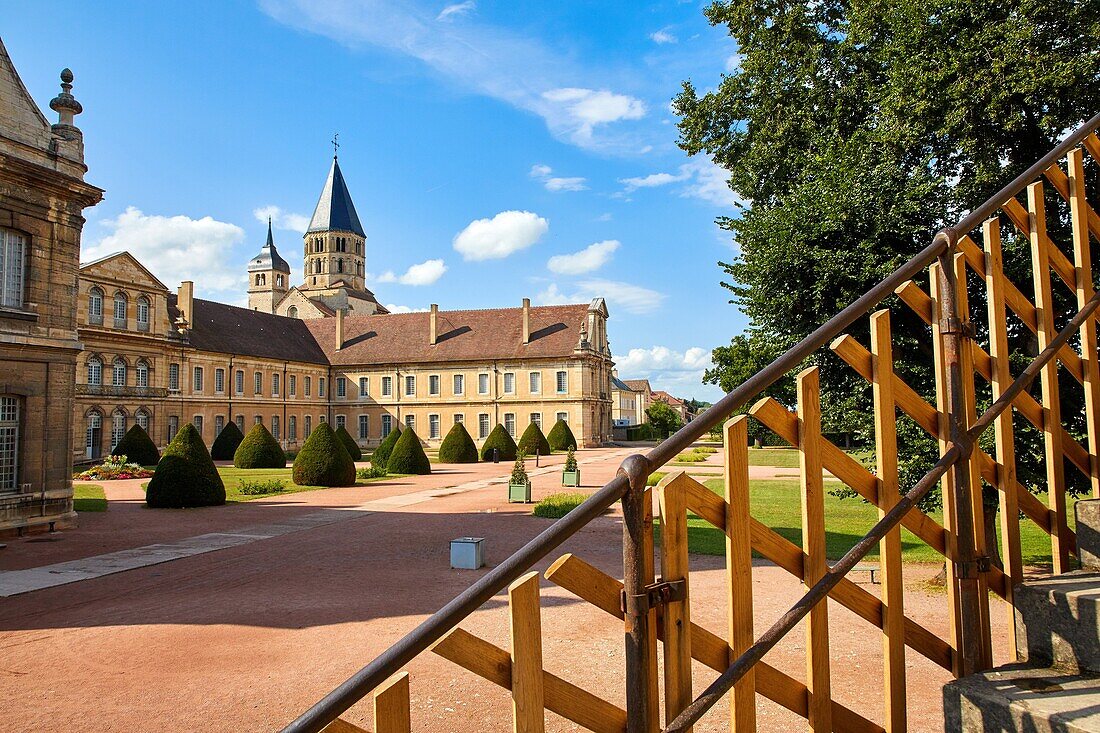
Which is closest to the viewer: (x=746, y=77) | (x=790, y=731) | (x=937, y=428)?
(x=937, y=428)

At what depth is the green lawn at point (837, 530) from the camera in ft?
34.2

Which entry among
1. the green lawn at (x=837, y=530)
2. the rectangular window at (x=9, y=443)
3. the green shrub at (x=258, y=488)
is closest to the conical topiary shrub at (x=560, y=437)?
the green shrub at (x=258, y=488)

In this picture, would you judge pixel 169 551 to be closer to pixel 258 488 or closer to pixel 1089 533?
pixel 258 488

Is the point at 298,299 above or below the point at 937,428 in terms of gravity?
above

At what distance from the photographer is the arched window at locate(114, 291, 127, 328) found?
3738 centimetres

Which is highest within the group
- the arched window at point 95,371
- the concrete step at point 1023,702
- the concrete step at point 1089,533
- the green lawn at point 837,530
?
the arched window at point 95,371

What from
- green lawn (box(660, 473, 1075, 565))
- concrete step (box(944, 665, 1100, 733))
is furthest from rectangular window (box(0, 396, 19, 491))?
concrete step (box(944, 665, 1100, 733))

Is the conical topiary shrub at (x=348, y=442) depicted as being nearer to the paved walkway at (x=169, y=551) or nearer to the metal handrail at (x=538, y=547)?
the paved walkway at (x=169, y=551)

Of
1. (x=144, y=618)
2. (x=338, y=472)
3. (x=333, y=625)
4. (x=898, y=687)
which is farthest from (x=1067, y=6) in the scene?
(x=338, y=472)

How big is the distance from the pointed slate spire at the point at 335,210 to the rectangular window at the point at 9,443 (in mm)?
71018

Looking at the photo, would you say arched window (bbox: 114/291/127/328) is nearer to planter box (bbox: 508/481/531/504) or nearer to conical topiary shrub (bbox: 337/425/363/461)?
conical topiary shrub (bbox: 337/425/363/461)

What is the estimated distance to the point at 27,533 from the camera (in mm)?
13977

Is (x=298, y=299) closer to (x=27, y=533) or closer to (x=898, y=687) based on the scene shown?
(x=27, y=533)

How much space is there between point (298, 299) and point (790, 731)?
69986 millimetres
